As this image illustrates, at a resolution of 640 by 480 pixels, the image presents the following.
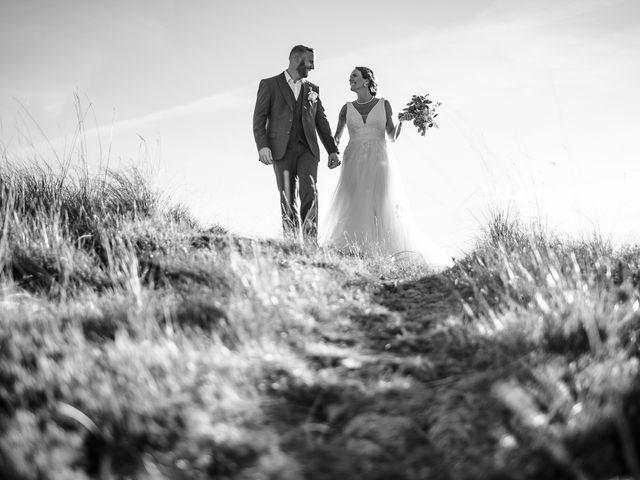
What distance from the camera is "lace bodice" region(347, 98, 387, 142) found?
8055 millimetres

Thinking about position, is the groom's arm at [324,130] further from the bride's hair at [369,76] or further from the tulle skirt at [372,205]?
the bride's hair at [369,76]

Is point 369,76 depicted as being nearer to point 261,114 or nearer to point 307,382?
point 261,114

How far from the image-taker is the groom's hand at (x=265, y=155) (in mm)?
7047

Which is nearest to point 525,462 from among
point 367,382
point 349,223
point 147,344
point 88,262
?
point 367,382

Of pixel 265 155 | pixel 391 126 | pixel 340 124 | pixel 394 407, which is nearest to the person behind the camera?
pixel 394 407

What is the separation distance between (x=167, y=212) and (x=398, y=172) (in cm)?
391

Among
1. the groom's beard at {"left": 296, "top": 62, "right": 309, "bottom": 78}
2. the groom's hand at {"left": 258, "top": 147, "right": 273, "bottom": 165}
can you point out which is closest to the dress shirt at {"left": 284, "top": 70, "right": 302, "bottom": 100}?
the groom's beard at {"left": 296, "top": 62, "right": 309, "bottom": 78}

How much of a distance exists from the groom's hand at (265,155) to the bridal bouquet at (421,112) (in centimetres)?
235

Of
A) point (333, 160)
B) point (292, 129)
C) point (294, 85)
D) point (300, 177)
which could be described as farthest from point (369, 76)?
point (300, 177)

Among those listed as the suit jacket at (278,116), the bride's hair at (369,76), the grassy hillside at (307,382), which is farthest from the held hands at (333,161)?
the grassy hillside at (307,382)

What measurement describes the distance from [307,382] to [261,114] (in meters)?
5.48

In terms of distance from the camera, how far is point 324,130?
7.66 meters

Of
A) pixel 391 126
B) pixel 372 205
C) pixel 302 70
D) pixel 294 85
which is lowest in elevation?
pixel 372 205

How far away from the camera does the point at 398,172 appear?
27.6 ft
